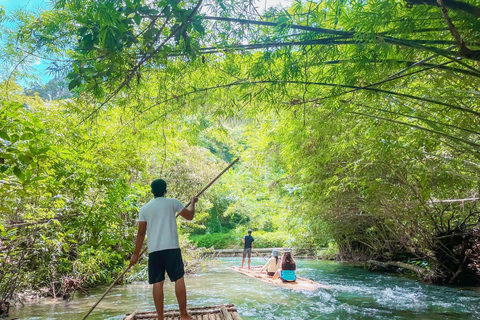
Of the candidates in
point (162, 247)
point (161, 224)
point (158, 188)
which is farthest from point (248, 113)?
point (162, 247)

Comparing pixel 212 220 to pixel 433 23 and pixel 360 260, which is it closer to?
pixel 360 260

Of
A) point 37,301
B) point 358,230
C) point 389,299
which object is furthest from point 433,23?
point 358,230

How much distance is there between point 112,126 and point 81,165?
174cm

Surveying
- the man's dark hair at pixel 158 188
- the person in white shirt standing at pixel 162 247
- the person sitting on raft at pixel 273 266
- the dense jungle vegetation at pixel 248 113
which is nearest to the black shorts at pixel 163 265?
the person in white shirt standing at pixel 162 247

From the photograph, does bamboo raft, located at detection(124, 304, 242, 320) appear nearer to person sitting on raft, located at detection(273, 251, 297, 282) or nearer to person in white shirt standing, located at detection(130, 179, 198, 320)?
person in white shirt standing, located at detection(130, 179, 198, 320)

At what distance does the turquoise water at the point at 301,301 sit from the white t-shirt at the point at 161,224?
2.83m

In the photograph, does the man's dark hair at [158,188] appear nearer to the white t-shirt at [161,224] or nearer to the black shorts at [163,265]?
the white t-shirt at [161,224]

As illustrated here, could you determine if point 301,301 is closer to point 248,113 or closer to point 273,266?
point 273,266

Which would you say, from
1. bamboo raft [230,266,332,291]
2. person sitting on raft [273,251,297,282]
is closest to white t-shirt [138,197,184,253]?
bamboo raft [230,266,332,291]

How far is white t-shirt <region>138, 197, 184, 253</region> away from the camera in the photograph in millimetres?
3428

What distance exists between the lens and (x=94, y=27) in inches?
80.9

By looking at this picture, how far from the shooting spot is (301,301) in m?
6.92

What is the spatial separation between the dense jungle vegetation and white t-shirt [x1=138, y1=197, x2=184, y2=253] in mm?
946

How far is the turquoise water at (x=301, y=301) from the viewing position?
226 inches
